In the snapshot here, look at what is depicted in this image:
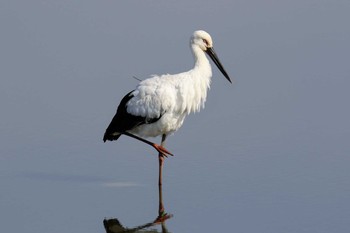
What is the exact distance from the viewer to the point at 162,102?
9.35 meters

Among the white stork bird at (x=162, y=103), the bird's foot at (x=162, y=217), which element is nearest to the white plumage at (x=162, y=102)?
the white stork bird at (x=162, y=103)

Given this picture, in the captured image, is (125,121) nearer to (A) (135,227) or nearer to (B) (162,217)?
(B) (162,217)

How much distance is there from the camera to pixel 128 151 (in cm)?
1030

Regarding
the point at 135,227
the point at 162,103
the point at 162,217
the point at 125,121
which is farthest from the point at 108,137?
the point at 135,227

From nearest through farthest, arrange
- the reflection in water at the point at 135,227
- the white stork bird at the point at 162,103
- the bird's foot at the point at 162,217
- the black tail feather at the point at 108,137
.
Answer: the reflection in water at the point at 135,227
the bird's foot at the point at 162,217
the white stork bird at the point at 162,103
the black tail feather at the point at 108,137

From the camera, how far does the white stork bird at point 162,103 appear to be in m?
9.38

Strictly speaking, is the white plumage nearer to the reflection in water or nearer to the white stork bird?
the white stork bird

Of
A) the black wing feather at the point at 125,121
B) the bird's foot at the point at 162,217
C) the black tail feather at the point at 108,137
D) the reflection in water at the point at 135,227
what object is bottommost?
the reflection in water at the point at 135,227

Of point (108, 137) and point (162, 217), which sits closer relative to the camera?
point (162, 217)

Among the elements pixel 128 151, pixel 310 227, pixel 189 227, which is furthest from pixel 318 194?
pixel 128 151

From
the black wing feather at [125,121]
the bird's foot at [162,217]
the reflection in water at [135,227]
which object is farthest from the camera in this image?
the black wing feather at [125,121]

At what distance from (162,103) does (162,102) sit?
10 millimetres

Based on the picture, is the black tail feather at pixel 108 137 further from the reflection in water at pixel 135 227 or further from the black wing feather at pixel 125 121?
the reflection in water at pixel 135 227

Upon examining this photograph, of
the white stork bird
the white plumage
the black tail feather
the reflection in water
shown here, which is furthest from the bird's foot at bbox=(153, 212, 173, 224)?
the black tail feather
